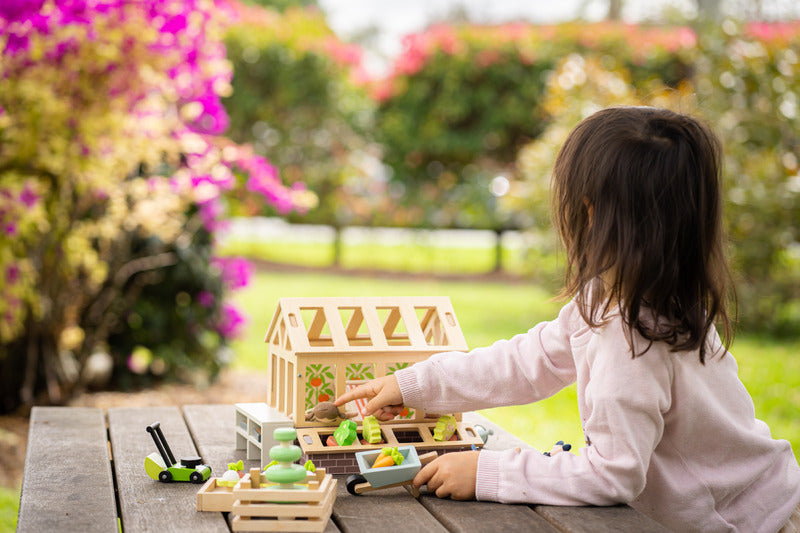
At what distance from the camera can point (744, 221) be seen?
7887mm

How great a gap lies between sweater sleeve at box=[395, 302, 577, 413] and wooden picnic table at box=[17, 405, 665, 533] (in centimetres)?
25

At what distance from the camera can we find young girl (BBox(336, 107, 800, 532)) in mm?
1660

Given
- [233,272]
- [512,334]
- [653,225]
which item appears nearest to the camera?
[653,225]

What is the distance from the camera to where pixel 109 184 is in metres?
4.34

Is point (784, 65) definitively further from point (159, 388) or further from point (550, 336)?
point (550, 336)

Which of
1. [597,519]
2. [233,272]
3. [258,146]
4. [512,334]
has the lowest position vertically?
[512,334]

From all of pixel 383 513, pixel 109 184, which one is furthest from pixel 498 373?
pixel 109 184

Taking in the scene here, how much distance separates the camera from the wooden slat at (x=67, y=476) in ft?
5.18

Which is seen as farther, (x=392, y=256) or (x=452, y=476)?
(x=392, y=256)

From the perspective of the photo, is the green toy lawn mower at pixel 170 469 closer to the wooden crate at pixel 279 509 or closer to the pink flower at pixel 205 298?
the wooden crate at pixel 279 509

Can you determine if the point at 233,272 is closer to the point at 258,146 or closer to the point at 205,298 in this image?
the point at 205,298

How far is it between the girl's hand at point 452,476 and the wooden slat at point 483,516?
0.02 m

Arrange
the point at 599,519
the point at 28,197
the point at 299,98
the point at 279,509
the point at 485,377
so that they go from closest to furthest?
the point at 279,509 < the point at 599,519 < the point at 485,377 < the point at 28,197 < the point at 299,98

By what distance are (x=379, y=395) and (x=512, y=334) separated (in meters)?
5.92
